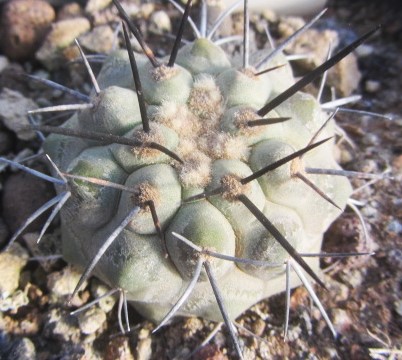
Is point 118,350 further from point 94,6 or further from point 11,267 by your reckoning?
point 94,6

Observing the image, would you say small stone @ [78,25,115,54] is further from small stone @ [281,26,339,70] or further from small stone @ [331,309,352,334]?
small stone @ [331,309,352,334]

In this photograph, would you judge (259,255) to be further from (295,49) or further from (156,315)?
(295,49)

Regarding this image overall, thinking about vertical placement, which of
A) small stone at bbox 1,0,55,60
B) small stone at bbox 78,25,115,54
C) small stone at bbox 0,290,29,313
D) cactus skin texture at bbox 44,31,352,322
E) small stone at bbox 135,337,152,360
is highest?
small stone at bbox 1,0,55,60

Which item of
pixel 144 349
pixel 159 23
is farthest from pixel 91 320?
pixel 159 23

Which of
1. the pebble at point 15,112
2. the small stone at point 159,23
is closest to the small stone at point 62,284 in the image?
the pebble at point 15,112

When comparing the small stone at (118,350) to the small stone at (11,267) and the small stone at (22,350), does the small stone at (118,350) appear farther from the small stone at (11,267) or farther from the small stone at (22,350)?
the small stone at (11,267)

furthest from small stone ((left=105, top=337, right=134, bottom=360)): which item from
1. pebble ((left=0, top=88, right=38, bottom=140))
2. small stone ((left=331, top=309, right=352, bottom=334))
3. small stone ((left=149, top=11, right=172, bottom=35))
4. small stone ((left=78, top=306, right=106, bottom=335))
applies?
small stone ((left=149, top=11, right=172, bottom=35))
